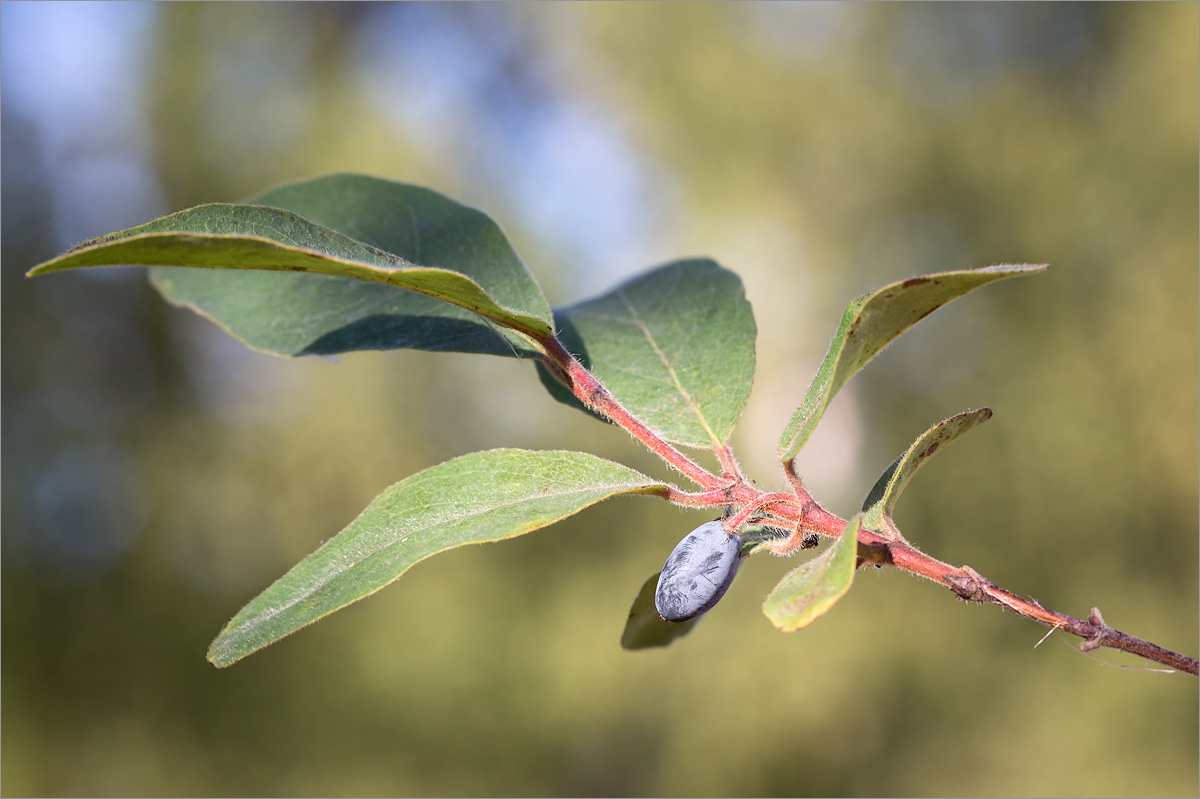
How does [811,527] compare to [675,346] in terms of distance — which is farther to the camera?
[675,346]

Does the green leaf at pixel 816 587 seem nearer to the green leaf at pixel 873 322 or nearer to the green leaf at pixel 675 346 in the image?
the green leaf at pixel 873 322

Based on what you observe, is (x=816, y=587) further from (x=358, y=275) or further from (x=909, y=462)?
(x=358, y=275)

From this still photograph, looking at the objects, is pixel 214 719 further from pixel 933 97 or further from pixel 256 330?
pixel 933 97

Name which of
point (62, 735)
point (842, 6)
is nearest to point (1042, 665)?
point (842, 6)

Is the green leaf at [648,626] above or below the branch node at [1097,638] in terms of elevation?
above

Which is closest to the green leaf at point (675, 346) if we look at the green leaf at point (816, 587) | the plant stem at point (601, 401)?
the plant stem at point (601, 401)

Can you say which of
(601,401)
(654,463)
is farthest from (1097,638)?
(654,463)
